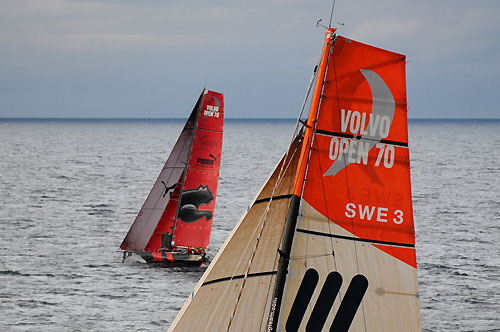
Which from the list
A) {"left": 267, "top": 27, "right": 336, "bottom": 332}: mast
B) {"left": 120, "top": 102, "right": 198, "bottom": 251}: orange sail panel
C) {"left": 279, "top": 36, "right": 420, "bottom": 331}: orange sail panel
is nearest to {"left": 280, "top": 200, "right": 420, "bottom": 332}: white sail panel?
{"left": 279, "top": 36, "right": 420, "bottom": 331}: orange sail panel

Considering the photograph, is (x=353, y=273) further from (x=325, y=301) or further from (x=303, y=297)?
(x=303, y=297)

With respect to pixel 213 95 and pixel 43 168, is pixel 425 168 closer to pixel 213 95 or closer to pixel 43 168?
pixel 43 168

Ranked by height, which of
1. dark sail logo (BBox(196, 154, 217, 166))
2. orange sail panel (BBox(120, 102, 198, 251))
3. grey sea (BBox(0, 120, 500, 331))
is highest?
dark sail logo (BBox(196, 154, 217, 166))

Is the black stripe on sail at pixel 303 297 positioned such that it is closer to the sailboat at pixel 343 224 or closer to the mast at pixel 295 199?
the sailboat at pixel 343 224

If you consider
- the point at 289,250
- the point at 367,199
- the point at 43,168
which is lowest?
the point at 43,168

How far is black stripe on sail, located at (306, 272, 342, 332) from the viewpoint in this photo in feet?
35.9

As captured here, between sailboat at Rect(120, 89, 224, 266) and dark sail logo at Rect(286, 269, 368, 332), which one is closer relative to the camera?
dark sail logo at Rect(286, 269, 368, 332)

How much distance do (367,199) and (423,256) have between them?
25978mm

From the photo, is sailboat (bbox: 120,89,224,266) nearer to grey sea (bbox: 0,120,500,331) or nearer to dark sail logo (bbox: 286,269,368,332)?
grey sea (bbox: 0,120,500,331)

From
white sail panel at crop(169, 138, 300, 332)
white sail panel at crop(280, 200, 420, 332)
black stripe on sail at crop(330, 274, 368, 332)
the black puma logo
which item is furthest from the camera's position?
the black puma logo

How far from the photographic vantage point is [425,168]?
95062 mm

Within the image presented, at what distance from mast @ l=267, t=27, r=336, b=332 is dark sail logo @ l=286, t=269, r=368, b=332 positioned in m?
0.30

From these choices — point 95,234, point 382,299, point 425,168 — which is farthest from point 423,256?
point 425,168

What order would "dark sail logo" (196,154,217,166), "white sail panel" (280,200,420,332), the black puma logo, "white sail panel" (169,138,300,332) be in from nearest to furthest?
1. "white sail panel" (280,200,420,332)
2. "white sail panel" (169,138,300,332)
3. "dark sail logo" (196,154,217,166)
4. the black puma logo
